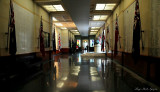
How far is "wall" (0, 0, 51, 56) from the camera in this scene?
→ 4.27 m

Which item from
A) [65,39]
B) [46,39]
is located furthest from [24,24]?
[65,39]

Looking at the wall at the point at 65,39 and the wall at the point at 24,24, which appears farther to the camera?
the wall at the point at 65,39

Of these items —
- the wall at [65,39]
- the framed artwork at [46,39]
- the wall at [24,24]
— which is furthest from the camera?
the wall at [65,39]

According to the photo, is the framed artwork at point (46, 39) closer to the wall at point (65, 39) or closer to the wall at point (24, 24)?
the wall at point (24, 24)

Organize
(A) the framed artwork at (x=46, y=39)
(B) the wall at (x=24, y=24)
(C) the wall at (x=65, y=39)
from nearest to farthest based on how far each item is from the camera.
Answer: (B) the wall at (x=24, y=24) → (A) the framed artwork at (x=46, y=39) → (C) the wall at (x=65, y=39)

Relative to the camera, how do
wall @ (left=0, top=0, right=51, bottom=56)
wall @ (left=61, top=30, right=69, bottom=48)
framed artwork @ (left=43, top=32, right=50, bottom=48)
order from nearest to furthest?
wall @ (left=0, top=0, right=51, bottom=56), framed artwork @ (left=43, top=32, right=50, bottom=48), wall @ (left=61, top=30, right=69, bottom=48)

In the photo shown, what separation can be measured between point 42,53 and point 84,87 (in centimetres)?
484

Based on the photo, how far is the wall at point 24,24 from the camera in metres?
4.27

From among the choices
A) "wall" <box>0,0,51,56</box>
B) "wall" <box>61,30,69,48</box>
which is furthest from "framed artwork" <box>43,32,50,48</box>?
"wall" <box>61,30,69,48</box>

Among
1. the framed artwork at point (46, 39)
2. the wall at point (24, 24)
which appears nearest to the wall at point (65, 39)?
the framed artwork at point (46, 39)

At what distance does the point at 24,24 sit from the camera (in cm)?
590

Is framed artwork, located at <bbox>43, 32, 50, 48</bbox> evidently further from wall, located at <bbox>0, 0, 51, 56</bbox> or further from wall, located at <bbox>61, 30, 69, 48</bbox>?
wall, located at <bbox>61, 30, 69, 48</bbox>

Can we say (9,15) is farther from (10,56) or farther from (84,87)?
(84,87)

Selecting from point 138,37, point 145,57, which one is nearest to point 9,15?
point 138,37
